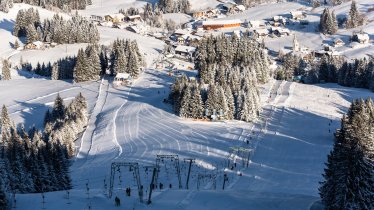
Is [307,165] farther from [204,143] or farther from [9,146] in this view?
[9,146]

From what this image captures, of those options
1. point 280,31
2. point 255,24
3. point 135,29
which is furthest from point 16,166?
point 255,24

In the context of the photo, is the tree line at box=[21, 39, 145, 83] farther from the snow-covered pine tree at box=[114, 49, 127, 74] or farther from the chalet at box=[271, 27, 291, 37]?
the chalet at box=[271, 27, 291, 37]

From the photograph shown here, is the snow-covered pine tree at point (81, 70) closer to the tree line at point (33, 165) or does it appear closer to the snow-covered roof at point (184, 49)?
the snow-covered roof at point (184, 49)

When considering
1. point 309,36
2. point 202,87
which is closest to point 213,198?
point 202,87

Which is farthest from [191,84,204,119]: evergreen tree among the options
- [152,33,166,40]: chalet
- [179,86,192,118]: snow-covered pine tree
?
[152,33,166,40]: chalet

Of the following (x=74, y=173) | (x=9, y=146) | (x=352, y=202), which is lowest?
(x=74, y=173)

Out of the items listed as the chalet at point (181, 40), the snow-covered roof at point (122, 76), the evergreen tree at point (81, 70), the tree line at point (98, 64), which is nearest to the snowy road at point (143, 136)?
the snow-covered roof at point (122, 76)
